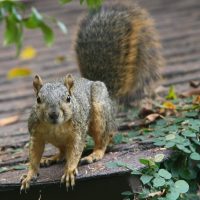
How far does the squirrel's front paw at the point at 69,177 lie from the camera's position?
9.78ft

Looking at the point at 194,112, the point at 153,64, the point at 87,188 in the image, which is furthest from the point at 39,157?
the point at 153,64

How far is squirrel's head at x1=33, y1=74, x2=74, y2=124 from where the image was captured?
286 cm

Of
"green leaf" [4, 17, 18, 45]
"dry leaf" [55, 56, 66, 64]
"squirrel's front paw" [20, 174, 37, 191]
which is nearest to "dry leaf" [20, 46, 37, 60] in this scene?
"dry leaf" [55, 56, 66, 64]

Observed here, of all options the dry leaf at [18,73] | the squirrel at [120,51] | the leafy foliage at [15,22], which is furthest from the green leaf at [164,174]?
the dry leaf at [18,73]

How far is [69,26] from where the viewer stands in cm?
679

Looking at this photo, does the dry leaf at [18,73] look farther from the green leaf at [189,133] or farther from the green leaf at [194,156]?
the green leaf at [194,156]

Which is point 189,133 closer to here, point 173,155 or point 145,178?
point 173,155

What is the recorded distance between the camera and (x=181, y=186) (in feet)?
9.47

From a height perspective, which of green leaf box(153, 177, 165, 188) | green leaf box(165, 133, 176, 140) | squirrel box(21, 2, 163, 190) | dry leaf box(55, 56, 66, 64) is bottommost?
dry leaf box(55, 56, 66, 64)

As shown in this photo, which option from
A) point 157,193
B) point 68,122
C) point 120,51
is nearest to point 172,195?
point 157,193

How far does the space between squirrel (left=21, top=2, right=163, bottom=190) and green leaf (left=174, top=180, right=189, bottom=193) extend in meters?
0.46

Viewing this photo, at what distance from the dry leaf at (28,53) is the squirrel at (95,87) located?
5.53 ft

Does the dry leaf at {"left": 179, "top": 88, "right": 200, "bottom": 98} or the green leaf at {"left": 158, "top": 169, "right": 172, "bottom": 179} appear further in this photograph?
the dry leaf at {"left": 179, "top": 88, "right": 200, "bottom": 98}

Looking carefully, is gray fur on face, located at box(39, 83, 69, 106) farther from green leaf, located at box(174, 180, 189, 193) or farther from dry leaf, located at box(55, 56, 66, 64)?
dry leaf, located at box(55, 56, 66, 64)
